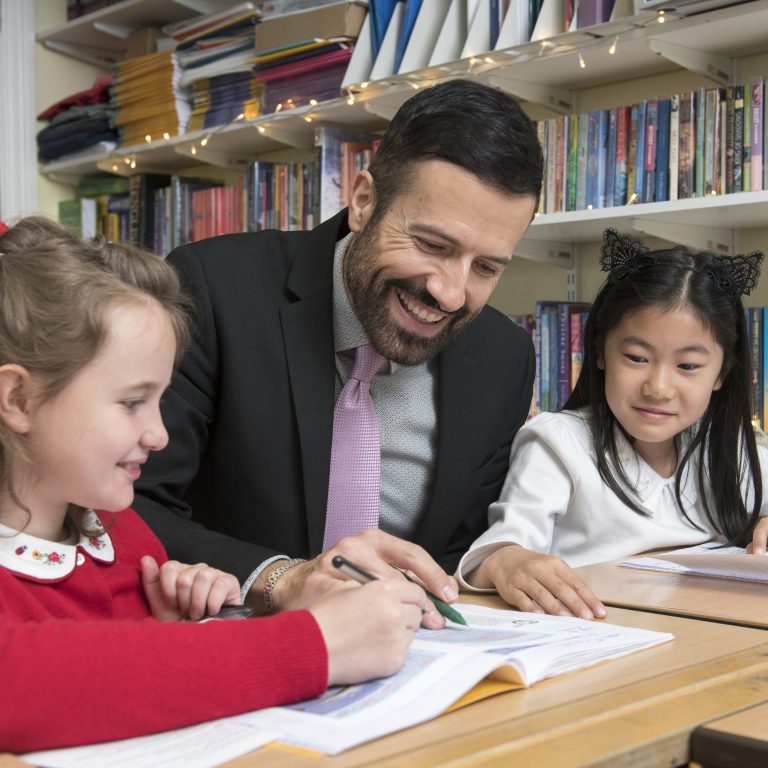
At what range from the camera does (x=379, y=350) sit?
62.2 inches

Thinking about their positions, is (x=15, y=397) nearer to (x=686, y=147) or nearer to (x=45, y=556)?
(x=45, y=556)

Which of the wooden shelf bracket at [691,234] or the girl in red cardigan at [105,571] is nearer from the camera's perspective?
the girl in red cardigan at [105,571]

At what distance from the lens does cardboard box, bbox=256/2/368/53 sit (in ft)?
9.43

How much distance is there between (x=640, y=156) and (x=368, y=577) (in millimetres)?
1772

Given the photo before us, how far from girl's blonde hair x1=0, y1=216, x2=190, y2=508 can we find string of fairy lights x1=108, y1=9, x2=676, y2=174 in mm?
1562

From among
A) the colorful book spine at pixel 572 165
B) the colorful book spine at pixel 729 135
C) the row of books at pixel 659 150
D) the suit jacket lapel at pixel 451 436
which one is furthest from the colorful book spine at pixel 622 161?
the suit jacket lapel at pixel 451 436

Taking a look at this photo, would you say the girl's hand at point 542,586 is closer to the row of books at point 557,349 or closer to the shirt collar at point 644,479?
the shirt collar at point 644,479

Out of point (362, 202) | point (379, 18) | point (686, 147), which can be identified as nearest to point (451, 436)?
point (362, 202)

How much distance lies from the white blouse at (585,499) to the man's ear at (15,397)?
87cm

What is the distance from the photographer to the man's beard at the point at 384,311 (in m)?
1.54

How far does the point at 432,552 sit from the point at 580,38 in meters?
1.34

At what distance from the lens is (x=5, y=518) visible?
1002mm

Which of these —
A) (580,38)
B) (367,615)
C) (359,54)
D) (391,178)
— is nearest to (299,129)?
(359,54)

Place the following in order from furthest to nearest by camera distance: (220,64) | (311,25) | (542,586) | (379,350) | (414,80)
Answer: (220,64) → (311,25) → (414,80) → (379,350) → (542,586)
